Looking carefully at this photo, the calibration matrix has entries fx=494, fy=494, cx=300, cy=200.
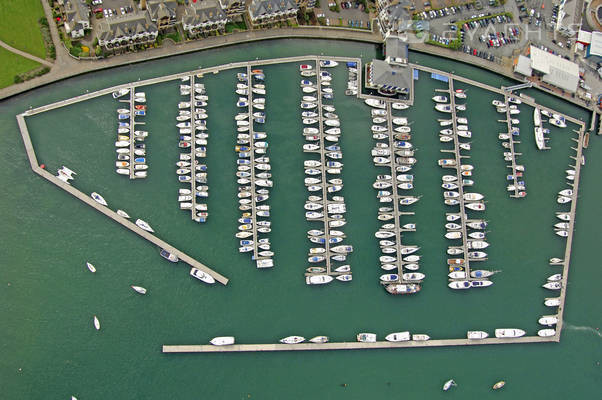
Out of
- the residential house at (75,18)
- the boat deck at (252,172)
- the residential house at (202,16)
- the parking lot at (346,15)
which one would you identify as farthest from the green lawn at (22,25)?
the parking lot at (346,15)

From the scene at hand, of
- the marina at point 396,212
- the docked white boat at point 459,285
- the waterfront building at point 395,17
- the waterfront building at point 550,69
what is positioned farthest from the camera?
the waterfront building at point 550,69

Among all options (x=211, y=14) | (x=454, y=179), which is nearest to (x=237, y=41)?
(x=211, y=14)

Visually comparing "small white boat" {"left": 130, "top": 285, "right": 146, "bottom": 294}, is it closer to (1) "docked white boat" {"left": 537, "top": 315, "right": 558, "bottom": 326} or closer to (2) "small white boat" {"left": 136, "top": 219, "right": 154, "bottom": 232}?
(2) "small white boat" {"left": 136, "top": 219, "right": 154, "bottom": 232}

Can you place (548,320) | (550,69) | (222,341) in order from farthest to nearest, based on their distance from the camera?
(550,69) → (548,320) → (222,341)

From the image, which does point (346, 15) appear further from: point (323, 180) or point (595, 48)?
point (595, 48)

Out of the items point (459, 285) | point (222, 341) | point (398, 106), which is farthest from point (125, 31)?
point (459, 285)

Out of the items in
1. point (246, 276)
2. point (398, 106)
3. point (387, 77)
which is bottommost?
point (246, 276)

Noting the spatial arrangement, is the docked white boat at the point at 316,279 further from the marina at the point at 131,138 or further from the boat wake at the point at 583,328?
the boat wake at the point at 583,328

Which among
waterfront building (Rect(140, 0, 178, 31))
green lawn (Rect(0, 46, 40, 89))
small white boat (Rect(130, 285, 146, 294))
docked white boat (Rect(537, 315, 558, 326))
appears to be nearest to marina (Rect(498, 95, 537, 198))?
docked white boat (Rect(537, 315, 558, 326))
